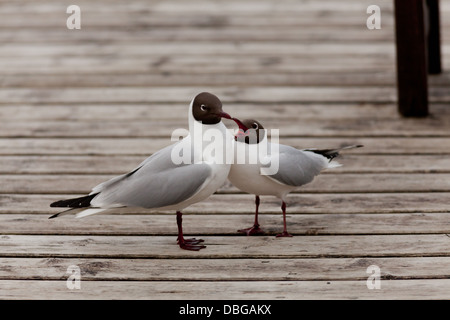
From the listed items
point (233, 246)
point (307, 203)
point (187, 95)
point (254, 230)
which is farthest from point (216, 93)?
point (233, 246)

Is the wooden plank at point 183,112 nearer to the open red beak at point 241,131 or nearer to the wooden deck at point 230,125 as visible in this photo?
the wooden deck at point 230,125

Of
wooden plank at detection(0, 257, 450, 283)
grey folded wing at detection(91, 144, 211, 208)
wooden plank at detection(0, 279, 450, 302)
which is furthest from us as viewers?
grey folded wing at detection(91, 144, 211, 208)

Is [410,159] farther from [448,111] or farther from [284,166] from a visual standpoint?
[284,166]

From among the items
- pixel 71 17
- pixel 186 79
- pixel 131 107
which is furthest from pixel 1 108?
pixel 71 17

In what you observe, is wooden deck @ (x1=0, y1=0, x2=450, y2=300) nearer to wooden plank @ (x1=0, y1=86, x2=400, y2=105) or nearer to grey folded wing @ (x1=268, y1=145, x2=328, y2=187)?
wooden plank @ (x1=0, y1=86, x2=400, y2=105)

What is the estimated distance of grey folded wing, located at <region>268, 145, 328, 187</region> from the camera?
286 centimetres

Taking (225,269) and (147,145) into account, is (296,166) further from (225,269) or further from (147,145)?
(147,145)

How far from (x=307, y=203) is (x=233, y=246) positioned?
54cm

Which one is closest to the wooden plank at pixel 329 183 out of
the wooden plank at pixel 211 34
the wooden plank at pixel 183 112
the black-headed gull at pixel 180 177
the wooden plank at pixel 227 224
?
the wooden plank at pixel 227 224

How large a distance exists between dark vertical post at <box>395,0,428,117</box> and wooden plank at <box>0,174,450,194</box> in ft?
2.56

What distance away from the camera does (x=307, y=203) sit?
10.6 ft

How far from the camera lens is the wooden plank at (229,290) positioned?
2445 millimetres

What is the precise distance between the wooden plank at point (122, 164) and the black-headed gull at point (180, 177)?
0.84 meters

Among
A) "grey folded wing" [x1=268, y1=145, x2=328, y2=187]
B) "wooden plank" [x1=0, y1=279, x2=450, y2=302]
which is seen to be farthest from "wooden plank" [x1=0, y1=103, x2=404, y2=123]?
"wooden plank" [x1=0, y1=279, x2=450, y2=302]
